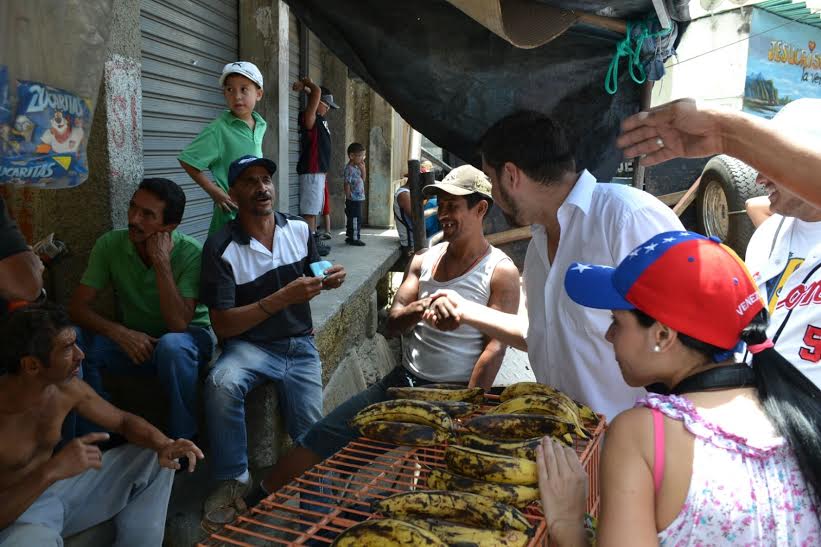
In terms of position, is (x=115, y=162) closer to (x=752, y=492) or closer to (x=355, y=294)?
(x=355, y=294)

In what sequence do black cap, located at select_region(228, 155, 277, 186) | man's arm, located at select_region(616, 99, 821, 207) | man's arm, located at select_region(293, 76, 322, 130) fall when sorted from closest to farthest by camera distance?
man's arm, located at select_region(616, 99, 821, 207)
black cap, located at select_region(228, 155, 277, 186)
man's arm, located at select_region(293, 76, 322, 130)

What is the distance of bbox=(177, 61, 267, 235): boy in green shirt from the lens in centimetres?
421

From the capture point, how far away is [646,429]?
144cm

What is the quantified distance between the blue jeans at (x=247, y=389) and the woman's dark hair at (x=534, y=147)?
162 centimetres

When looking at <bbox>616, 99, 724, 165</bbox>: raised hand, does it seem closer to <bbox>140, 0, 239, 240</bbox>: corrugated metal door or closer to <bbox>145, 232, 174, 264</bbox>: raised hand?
<bbox>145, 232, 174, 264</bbox>: raised hand

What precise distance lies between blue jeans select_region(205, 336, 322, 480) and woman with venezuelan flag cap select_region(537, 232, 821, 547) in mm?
2002

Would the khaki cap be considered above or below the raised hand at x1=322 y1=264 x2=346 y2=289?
above

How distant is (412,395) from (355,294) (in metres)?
3.54

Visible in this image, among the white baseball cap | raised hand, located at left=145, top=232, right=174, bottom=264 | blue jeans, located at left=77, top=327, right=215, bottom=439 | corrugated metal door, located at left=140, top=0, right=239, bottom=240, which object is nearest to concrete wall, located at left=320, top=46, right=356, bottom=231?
corrugated metal door, located at left=140, top=0, right=239, bottom=240

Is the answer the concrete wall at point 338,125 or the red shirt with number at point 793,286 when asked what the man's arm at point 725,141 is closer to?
the red shirt with number at point 793,286

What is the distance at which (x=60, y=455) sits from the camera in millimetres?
2447

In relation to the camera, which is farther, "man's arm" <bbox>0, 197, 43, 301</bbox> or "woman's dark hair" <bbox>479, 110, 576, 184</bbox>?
"woman's dark hair" <bbox>479, 110, 576, 184</bbox>

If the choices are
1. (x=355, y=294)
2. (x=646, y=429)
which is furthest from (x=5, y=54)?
(x=355, y=294)

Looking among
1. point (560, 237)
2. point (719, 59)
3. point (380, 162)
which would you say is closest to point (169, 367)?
point (560, 237)
